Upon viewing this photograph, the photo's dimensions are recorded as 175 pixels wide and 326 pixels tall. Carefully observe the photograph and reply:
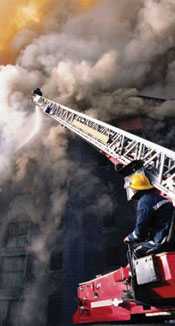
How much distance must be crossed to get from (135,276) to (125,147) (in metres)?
3.71

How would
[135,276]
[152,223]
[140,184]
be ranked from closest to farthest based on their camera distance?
[152,223] → [135,276] → [140,184]

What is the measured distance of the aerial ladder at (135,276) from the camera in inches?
141

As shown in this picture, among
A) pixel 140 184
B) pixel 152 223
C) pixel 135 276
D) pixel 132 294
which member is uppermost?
pixel 140 184

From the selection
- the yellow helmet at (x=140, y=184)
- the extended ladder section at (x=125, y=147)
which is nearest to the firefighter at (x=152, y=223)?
the yellow helmet at (x=140, y=184)

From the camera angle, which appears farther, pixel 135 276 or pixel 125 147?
pixel 125 147

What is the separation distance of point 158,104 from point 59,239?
9076 millimetres

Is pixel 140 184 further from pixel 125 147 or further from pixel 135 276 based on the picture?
pixel 125 147

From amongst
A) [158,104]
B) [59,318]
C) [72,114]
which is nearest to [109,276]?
[72,114]

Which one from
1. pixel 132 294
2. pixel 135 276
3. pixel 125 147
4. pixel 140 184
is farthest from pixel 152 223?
pixel 125 147

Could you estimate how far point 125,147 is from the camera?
7.07 m

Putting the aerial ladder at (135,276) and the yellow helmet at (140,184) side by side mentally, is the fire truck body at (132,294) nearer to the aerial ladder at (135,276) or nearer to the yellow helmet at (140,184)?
the aerial ladder at (135,276)

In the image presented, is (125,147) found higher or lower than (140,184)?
higher

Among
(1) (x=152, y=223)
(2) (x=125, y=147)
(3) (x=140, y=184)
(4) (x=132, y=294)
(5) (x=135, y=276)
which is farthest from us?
(2) (x=125, y=147)

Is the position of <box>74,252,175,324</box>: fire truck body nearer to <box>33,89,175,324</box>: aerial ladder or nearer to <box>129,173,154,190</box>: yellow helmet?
<box>33,89,175,324</box>: aerial ladder
